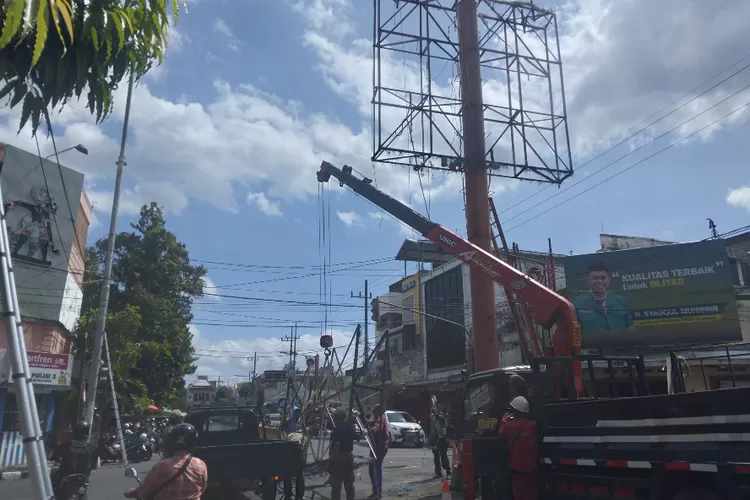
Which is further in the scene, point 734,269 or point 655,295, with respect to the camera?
point 734,269

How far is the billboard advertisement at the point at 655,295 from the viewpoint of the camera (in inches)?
1017

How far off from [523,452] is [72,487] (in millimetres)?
5624

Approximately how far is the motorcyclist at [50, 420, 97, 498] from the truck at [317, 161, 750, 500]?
5338 mm

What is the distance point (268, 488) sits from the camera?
34.4 feet

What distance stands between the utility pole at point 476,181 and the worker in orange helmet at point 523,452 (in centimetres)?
649

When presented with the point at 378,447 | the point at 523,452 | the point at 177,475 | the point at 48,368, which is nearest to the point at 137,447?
the point at 48,368

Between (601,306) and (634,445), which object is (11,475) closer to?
(634,445)

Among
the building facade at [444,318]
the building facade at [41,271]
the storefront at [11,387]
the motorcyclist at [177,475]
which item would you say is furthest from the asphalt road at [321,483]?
the building facade at [444,318]

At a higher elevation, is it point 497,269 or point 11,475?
point 497,269

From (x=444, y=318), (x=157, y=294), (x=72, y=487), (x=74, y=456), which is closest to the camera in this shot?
(x=72, y=487)

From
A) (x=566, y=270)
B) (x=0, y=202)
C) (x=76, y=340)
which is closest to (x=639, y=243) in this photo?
(x=566, y=270)

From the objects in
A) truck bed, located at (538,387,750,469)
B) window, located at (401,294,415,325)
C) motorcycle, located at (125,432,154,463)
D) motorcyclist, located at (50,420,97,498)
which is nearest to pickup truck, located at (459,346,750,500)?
truck bed, located at (538,387,750,469)

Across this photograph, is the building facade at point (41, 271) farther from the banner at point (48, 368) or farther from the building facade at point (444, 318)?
the building facade at point (444, 318)

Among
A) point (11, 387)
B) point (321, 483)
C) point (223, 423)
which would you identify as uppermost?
point (11, 387)
